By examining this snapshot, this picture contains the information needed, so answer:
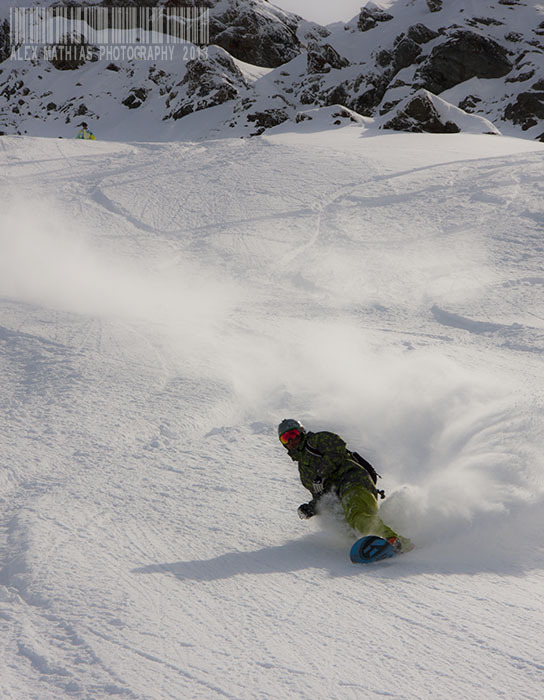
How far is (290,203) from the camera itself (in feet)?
45.4

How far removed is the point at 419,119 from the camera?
22719mm

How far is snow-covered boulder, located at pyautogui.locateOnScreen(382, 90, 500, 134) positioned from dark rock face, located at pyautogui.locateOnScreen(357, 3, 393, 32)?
82.4 ft

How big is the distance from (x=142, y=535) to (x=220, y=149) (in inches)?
697

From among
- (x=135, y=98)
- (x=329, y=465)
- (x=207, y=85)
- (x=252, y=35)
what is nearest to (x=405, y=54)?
(x=207, y=85)

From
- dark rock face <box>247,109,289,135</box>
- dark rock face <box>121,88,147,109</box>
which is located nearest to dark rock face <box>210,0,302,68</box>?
dark rock face <box>121,88,147,109</box>

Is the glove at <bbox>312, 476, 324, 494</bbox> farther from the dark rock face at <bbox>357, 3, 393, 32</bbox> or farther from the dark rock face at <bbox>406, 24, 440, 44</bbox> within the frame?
the dark rock face at <bbox>357, 3, 393, 32</bbox>

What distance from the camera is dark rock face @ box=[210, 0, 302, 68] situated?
50031mm

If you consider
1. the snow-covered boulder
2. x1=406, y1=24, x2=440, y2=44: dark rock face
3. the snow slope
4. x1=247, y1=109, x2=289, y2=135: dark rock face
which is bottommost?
the snow slope

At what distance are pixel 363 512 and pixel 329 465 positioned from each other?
438 millimetres

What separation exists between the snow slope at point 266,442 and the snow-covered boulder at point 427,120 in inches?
399

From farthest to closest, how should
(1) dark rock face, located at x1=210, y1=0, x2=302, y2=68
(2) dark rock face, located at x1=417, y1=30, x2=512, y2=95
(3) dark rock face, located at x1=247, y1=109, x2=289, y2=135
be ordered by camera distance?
(1) dark rock face, located at x1=210, y1=0, x2=302, y2=68, (2) dark rock face, located at x1=417, y1=30, x2=512, y2=95, (3) dark rock face, located at x1=247, y1=109, x2=289, y2=135

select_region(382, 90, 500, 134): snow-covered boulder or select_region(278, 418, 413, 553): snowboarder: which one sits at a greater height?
select_region(382, 90, 500, 134): snow-covered boulder

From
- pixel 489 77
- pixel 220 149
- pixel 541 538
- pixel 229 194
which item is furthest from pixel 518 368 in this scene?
pixel 489 77

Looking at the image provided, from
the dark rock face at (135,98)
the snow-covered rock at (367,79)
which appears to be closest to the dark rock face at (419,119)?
the snow-covered rock at (367,79)
